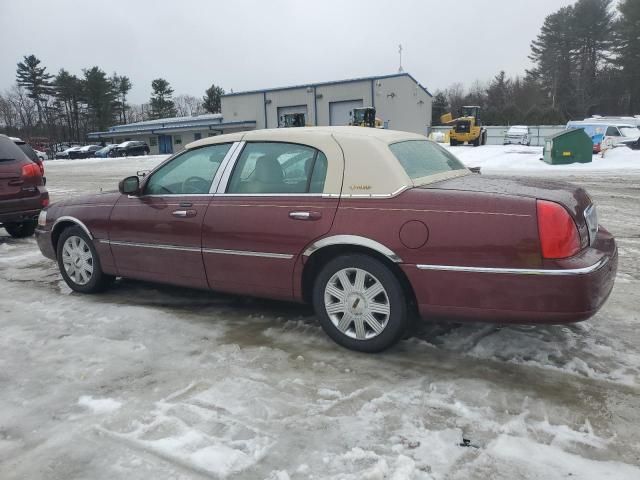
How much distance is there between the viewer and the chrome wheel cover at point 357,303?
3434 millimetres

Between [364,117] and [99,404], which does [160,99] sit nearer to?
[364,117]

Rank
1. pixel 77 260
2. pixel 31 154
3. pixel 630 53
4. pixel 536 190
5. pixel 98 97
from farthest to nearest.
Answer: pixel 98 97 → pixel 630 53 → pixel 31 154 → pixel 77 260 → pixel 536 190

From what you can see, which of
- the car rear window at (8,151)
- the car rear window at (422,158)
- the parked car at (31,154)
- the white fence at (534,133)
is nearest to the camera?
the car rear window at (422,158)

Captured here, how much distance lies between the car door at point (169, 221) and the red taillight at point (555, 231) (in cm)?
247

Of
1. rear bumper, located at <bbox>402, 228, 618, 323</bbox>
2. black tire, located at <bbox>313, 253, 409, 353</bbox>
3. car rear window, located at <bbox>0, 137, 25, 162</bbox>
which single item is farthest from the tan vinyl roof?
car rear window, located at <bbox>0, 137, 25, 162</bbox>

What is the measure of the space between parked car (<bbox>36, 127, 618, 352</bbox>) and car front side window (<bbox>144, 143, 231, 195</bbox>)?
0.04ft

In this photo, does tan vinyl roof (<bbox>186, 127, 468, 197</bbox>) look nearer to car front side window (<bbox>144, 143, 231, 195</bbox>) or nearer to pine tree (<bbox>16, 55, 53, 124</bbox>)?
car front side window (<bbox>144, 143, 231, 195</bbox>)

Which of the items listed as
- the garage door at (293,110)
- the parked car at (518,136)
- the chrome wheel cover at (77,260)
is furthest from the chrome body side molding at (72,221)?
the garage door at (293,110)

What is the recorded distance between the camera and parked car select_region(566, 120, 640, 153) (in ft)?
79.2

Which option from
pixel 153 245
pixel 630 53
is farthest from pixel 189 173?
pixel 630 53

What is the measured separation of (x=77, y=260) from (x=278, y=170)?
2550mm

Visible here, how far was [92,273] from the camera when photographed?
16.6 feet

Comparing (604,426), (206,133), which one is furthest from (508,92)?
(604,426)

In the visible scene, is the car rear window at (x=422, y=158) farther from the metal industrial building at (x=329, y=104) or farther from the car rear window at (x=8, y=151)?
the metal industrial building at (x=329, y=104)
